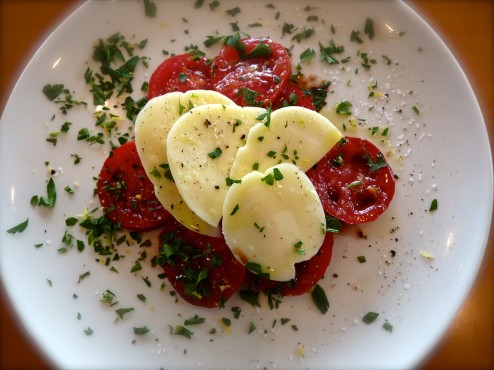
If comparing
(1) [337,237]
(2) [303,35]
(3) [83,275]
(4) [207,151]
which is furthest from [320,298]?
(2) [303,35]

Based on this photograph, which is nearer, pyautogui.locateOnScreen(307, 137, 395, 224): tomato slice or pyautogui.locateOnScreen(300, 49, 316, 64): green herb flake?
pyautogui.locateOnScreen(307, 137, 395, 224): tomato slice

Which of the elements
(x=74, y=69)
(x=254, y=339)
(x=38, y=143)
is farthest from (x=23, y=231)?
(x=254, y=339)

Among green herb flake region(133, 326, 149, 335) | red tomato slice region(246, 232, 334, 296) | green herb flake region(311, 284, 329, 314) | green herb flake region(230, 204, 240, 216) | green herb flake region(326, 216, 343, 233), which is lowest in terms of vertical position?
green herb flake region(133, 326, 149, 335)

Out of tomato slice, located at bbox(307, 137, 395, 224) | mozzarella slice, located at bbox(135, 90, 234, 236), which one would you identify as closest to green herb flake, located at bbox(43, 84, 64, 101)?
mozzarella slice, located at bbox(135, 90, 234, 236)

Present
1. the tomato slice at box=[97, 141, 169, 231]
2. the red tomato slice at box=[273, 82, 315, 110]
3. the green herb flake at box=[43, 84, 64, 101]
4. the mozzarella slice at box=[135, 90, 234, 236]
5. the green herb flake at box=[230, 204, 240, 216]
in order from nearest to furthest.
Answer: the green herb flake at box=[230, 204, 240, 216] < the mozzarella slice at box=[135, 90, 234, 236] < the tomato slice at box=[97, 141, 169, 231] < the red tomato slice at box=[273, 82, 315, 110] < the green herb flake at box=[43, 84, 64, 101]

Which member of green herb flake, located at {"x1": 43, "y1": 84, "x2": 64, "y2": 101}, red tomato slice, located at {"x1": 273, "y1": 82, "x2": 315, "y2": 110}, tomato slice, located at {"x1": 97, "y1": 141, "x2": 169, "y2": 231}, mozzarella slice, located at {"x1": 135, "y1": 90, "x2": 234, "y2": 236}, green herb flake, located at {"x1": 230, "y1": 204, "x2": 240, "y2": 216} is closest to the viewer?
green herb flake, located at {"x1": 230, "y1": 204, "x2": 240, "y2": 216}

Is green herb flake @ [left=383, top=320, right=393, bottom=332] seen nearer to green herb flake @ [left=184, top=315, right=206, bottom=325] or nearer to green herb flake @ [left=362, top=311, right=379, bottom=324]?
green herb flake @ [left=362, top=311, right=379, bottom=324]

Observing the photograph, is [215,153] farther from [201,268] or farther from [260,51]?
[260,51]
